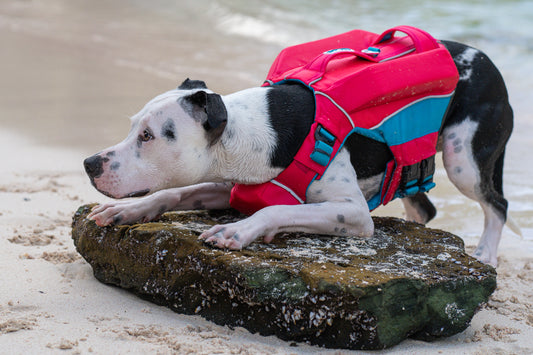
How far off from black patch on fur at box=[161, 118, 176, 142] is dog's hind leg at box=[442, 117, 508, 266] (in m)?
1.82

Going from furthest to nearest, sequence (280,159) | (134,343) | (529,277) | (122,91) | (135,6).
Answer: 1. (135,6)
2. (122,91)
3. (529,277)
4. (280,159)
5. (134,343)

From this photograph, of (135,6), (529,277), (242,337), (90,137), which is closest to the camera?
(242,337)

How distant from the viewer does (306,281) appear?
9.64 ft

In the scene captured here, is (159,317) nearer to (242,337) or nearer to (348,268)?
(242,337)

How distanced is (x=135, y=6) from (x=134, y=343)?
12547mm

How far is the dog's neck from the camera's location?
3.54 meters

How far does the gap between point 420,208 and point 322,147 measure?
63.5 inches

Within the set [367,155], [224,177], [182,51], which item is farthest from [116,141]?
[182,51]

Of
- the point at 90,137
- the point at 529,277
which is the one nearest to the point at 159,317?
the point at 529,277

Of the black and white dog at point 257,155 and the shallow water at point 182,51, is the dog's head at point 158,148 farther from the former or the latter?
the shallow water at point 182,51

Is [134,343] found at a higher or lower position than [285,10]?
lower

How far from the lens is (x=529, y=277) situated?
13.8ft

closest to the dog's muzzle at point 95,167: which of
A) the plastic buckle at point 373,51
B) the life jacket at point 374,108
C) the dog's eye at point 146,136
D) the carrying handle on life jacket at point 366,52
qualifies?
the dog's eye at point 146,136

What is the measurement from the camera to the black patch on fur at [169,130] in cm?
335
